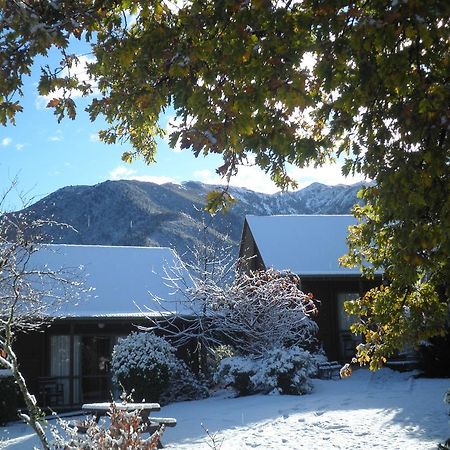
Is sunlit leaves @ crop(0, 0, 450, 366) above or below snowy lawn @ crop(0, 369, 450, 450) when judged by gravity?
above

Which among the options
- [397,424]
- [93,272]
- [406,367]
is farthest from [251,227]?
[397,424]

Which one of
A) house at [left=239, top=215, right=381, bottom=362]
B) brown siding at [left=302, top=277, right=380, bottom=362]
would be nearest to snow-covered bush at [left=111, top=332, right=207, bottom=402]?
house at [left=239, top=215, right=381, bottom=362]

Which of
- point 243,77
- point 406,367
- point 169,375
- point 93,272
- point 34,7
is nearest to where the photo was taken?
point 243,77

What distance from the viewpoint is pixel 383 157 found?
579 centimetres

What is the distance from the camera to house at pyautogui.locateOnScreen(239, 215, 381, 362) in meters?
21.5

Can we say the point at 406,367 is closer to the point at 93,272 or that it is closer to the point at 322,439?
the point at 322,439

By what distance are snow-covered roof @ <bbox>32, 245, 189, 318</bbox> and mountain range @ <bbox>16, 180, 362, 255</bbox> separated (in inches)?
2445

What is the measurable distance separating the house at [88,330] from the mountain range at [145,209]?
63.9 metres

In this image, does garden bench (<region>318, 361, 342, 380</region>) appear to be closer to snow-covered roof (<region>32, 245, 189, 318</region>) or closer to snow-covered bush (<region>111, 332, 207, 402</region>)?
snow-covered bush (<region>111, 332, 207, 402</region>)

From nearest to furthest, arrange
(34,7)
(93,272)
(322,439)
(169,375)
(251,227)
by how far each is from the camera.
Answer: (34,7)
(322,439)
(169,375)
(93,272)
(251,227)

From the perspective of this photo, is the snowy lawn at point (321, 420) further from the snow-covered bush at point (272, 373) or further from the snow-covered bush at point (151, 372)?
the snow-covered bush at point (151, 372)

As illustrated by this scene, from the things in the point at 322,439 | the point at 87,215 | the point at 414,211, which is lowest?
the point at 322,439

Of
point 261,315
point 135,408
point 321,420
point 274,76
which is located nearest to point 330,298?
point 261,315

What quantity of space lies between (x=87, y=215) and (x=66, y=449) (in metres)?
110
